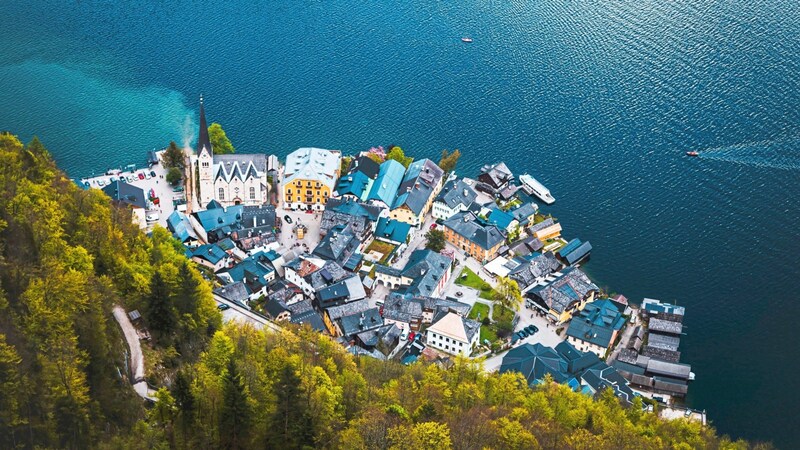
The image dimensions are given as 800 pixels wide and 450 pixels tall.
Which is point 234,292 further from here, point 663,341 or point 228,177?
point 663,341

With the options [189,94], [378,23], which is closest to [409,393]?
[189,94]

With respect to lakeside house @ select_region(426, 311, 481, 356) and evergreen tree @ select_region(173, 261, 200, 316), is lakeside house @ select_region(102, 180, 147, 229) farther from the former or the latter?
lakeside house @ select_region(426, 311, 481, 356)

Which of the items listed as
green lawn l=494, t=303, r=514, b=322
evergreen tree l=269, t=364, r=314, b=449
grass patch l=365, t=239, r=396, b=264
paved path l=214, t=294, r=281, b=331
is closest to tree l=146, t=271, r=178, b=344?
paved path l=214, t=294, r=281, b=331

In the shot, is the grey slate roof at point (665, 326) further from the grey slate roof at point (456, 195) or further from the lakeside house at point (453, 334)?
the grey slate roof at point (456, 195)

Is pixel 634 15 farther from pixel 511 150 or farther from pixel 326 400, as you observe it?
pixel 326 400

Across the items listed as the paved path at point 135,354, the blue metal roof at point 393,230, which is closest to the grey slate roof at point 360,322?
the blue metal roof at point 393,230

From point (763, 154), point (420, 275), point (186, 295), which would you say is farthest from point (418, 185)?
point (763, 154)

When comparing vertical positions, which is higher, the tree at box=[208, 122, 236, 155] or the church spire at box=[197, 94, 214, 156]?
the tree at box=[208, 122, 236, 155]
